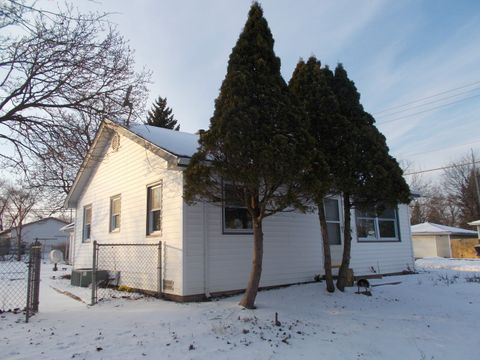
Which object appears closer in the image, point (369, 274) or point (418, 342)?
point (418, 342)

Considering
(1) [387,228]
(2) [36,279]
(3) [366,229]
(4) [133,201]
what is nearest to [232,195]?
(2) [36,279]

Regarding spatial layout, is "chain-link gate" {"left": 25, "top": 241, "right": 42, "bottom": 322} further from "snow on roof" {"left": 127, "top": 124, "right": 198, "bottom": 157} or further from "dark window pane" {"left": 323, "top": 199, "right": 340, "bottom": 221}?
"dark window pane" {"left": 323, "top": 199, "right": 340, "bottom": 221}

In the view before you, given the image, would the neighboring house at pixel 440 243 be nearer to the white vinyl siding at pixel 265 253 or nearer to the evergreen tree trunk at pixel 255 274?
the white vinyl siding at pixel 265 253

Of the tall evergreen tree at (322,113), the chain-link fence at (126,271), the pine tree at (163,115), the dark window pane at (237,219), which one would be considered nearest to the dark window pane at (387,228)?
the tall evergreen tree at (322,113)

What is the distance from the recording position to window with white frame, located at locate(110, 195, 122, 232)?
12.5m

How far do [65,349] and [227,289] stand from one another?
4532 mm

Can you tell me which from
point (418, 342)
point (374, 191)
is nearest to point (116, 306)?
point (418, 342)

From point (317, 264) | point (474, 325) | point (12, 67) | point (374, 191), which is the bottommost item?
point (474, 325)

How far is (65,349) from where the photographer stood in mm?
5180

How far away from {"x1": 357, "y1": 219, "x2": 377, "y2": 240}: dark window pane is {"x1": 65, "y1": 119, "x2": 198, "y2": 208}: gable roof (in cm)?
644

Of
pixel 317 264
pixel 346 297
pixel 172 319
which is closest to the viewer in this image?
pixel 172 319

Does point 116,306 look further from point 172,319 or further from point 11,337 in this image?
point 11,337

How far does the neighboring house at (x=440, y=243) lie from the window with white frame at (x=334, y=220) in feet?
65.7

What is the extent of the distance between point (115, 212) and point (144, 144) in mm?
3689
